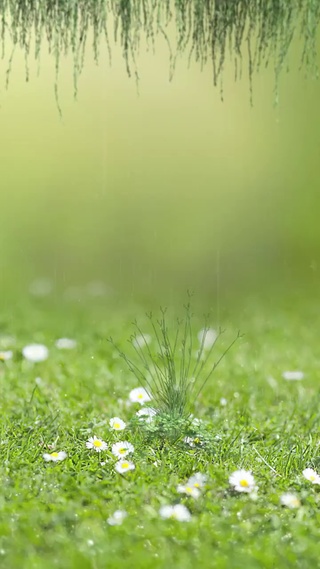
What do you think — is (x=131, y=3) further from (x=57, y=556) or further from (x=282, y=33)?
(x=57, y=556)

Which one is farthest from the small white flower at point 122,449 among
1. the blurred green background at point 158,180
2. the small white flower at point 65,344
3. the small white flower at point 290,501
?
the blurred green background at point 158,180

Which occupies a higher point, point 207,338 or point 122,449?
point 122,449

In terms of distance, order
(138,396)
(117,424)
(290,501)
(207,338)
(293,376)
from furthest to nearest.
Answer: (207,338) → (293,376) → (138,396) → (117,424) → (290,501)

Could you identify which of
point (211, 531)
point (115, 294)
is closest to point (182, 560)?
point (211, 531)

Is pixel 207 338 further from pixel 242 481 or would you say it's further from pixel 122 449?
pixel 242 481

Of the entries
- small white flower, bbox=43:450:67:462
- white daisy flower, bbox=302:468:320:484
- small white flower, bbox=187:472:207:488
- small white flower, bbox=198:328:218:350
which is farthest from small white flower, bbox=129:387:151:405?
small white flower, bbox=198:328:218:350

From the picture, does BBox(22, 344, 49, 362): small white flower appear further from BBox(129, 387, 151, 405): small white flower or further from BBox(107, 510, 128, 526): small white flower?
BBox(107, 510, 128, 526): small white flower

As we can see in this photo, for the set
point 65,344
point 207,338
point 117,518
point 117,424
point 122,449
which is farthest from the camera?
point 207,338

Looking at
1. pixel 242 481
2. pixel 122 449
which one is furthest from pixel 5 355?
pixel 242 481
